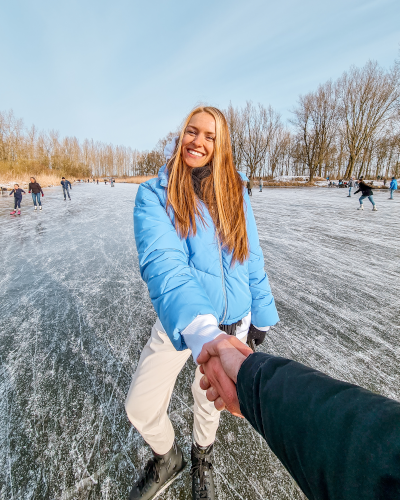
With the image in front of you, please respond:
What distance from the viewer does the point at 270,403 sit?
503 mm

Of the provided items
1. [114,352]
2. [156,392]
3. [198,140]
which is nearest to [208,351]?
[156,392]

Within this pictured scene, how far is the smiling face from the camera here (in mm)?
1332

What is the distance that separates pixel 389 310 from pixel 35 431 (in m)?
3.44

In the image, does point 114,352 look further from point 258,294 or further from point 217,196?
point 217,196

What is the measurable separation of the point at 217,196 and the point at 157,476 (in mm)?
1490

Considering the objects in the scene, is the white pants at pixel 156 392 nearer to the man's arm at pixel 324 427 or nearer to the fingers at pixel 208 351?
Answer: the fingers at pixel 208 351

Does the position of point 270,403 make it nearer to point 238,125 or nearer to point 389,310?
point 389,310

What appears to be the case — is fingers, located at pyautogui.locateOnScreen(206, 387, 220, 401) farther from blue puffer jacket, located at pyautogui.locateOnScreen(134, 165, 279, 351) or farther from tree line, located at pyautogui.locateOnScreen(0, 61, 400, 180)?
tree line, located at pyautogui.locateOnScreen(0, 61, 400, 180)

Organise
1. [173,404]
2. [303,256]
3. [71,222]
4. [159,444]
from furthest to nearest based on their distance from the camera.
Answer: [71,222] → [303,256] → [173,404] → [159,444]

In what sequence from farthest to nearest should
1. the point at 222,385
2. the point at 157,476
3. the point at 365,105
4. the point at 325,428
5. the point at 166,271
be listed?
the point at 365,105
the point at 157,476
the point at 166,271
the point at 222,385
the point at 325,428

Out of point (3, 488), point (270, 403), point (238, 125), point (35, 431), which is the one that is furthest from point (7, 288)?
point (238, 125)

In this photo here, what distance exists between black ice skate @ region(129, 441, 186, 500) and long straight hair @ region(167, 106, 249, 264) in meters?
1.10

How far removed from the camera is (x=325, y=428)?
41 cm

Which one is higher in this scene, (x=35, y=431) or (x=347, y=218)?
(x=347, y=218)
